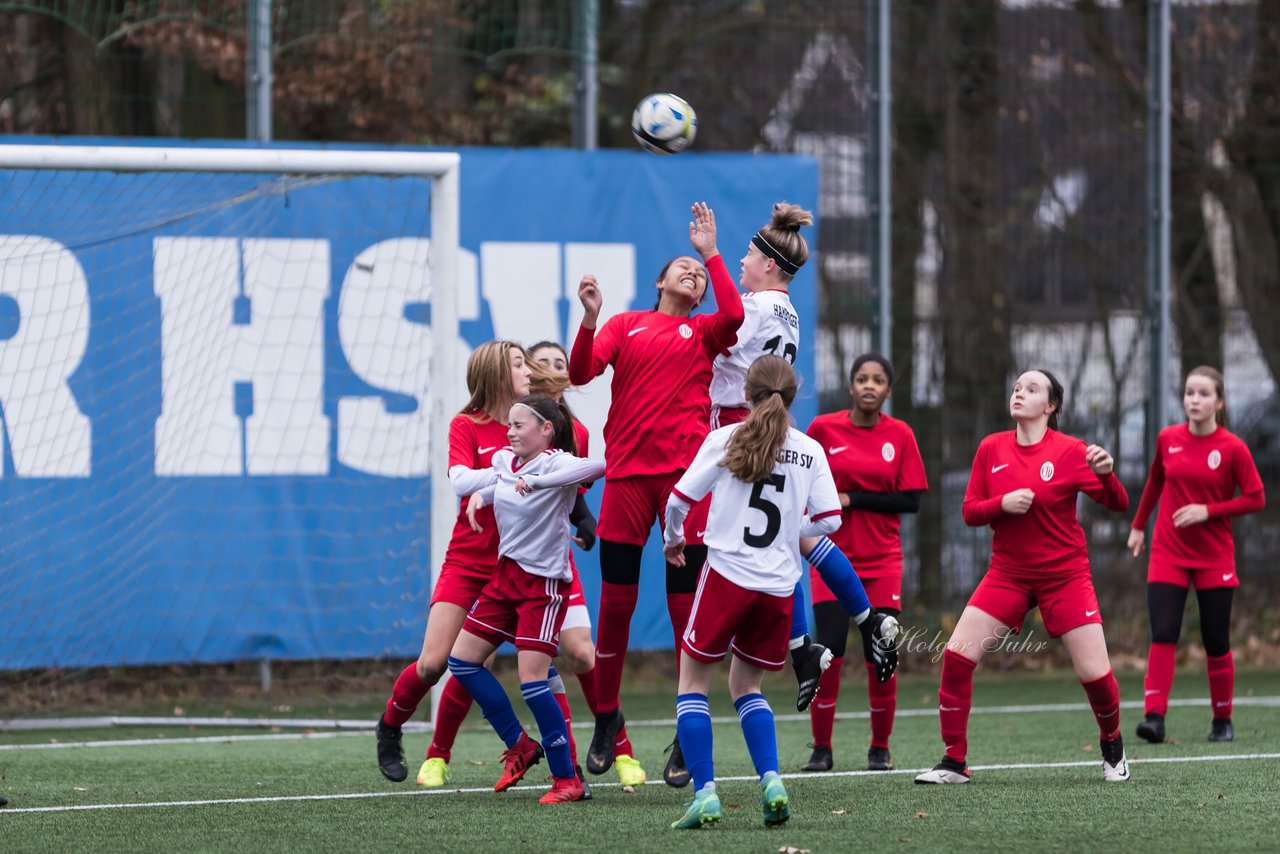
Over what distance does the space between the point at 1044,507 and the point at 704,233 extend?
5.99ft

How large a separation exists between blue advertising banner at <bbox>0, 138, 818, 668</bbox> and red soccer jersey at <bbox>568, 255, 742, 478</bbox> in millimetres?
3572

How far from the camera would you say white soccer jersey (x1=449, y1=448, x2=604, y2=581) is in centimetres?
638

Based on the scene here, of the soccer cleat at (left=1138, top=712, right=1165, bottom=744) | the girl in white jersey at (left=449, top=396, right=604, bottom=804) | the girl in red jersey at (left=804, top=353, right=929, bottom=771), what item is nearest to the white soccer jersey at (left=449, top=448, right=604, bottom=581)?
the girl in white jersey at (left=449, top=396, right=604, bottom=804)

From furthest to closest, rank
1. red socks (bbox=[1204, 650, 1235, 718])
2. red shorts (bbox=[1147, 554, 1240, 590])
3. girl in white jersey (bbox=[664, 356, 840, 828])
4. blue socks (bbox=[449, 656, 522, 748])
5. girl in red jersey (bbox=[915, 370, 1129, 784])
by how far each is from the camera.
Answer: red shorts (bbox=[1147, 554, 1240, 590])
red socks (bbox=[1204, 650, 1235, 718])
girl in red jersey (bbox=[915, 370, 1129, 784])
blue socks (bbox=[449, 656, 522, 748])
girl in white jersey (bbox=[664, 356, 840, 828])

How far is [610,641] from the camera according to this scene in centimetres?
696

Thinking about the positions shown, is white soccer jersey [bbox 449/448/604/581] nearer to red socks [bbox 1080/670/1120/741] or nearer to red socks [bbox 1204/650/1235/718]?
red socks [bbox 1080/670/1120/741]

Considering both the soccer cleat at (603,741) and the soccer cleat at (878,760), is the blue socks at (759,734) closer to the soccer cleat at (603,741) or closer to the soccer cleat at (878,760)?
the soccer cleat at (603,741)

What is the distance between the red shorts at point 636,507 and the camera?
6871 mm

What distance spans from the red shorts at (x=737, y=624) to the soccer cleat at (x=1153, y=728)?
339 cm

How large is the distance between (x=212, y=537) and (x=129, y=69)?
116 inches

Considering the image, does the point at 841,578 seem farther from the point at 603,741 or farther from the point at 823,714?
the point at 823,714

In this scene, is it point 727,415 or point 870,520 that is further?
point 870,520

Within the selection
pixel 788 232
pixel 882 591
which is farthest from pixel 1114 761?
pixel 788 232

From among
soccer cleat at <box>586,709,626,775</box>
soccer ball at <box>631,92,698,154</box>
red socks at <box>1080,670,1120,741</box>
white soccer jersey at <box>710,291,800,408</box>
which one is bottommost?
soccer cleat at <box>586,709,626,775</box>
